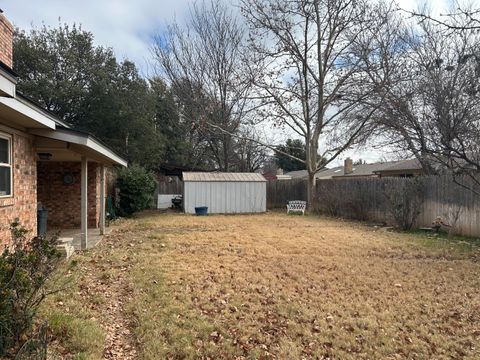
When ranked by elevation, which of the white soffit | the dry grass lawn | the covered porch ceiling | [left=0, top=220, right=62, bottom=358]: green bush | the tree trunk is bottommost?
the dry grass lawn

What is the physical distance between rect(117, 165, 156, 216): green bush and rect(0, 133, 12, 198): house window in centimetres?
1052

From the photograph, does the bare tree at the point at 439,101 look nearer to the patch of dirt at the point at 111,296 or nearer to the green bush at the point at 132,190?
the patch of dirt at the point at 111,296

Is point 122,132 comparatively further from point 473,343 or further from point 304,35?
point 473,343

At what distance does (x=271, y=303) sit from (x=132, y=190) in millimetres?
12765

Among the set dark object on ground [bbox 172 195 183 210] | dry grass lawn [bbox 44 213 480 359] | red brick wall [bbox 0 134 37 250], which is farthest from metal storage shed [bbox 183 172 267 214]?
red brick wall [bbox 0 134 37 250]

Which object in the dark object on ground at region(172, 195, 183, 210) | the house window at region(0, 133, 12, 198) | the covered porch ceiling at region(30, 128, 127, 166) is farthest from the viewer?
the dark object on ground at region(172, 195, 183, 210)

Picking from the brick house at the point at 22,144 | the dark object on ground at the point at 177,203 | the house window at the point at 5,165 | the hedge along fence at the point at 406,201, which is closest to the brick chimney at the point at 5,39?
the brick house at the point at 22,144

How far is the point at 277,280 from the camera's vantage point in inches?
240

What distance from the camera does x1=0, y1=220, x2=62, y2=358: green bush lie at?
3.12 metres

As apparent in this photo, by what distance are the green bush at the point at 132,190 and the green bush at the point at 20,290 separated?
13.3 metres

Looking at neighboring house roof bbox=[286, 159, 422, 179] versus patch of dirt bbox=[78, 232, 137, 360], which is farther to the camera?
neighboring house roof bbox=[286, 159, 422, 179]

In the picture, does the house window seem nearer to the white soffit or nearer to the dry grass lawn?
the white soffit

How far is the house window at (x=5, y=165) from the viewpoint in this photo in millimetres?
5906

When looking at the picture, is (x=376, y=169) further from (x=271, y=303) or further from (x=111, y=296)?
(x=111, y=296)
